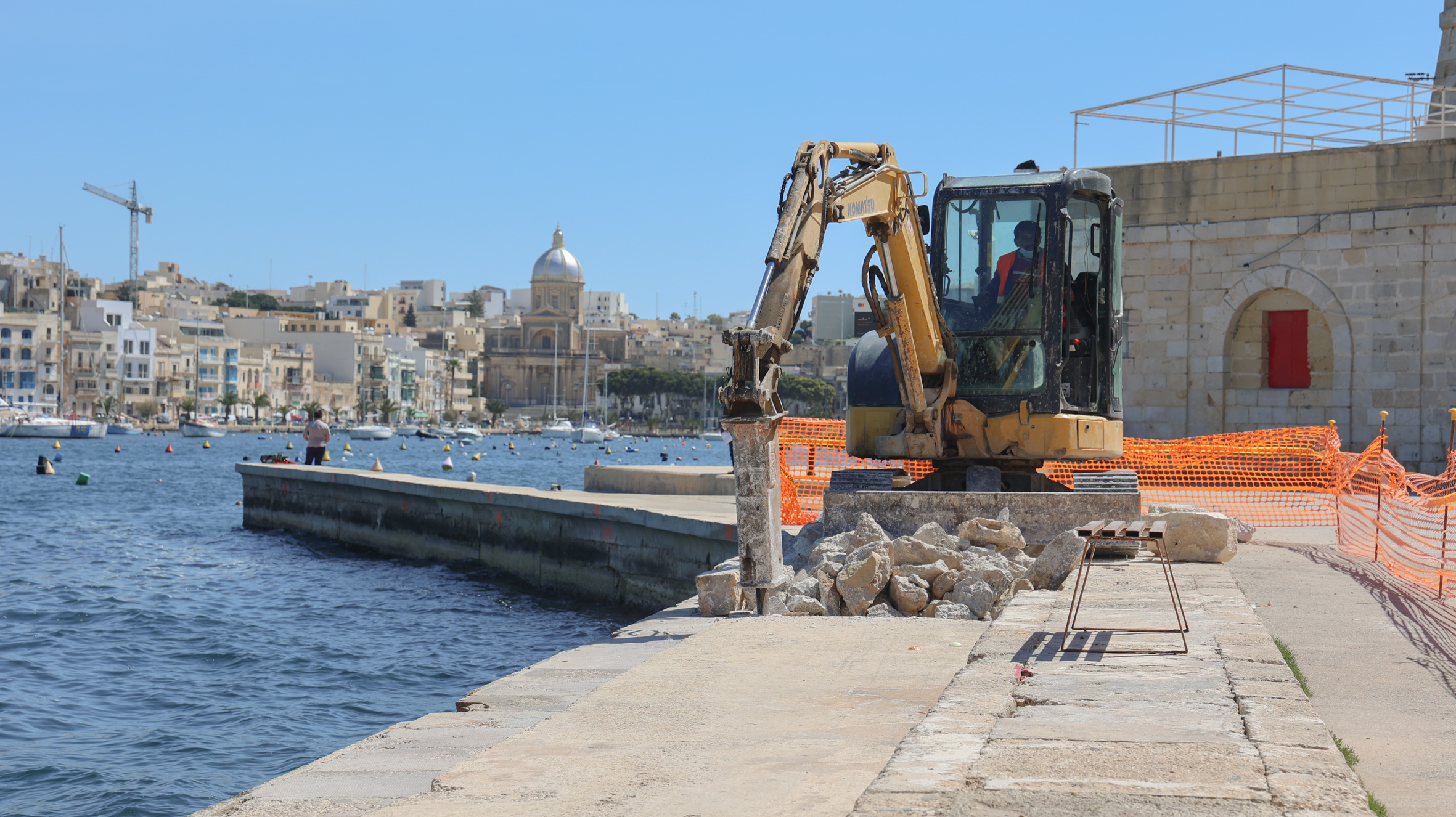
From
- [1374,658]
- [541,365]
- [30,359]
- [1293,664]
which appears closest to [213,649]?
[1293,664]

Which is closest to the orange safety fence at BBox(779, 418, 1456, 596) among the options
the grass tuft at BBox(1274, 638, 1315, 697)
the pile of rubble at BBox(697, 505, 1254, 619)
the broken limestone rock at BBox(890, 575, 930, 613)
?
the pile of rubble at BBox(697, 505, 1254, 619)

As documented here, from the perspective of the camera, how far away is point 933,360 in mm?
10719

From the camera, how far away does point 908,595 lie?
28.0 ft

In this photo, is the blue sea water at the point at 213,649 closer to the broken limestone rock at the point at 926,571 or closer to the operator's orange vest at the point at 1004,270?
the broken limestone rock at the point at 926,571

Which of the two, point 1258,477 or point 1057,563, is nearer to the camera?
point 1057,563

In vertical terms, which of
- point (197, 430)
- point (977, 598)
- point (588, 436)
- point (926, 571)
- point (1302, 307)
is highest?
point (1302, 307)

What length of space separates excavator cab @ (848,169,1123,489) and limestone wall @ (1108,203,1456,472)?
10320 mm

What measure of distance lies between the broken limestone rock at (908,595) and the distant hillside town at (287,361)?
77054 mm

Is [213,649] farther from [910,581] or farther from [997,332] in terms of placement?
Result: [997,332]

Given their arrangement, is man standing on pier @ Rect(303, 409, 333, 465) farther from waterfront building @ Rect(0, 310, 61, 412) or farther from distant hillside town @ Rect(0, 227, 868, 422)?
waterfront building @ Rect(0, 310, 61, 412)

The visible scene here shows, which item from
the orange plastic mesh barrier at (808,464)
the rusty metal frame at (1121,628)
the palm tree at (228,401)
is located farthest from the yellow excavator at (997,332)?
the palm tree at (228,401)

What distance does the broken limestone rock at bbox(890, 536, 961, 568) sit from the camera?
8945 mm

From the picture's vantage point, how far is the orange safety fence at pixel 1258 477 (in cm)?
1281

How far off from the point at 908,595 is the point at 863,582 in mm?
302
